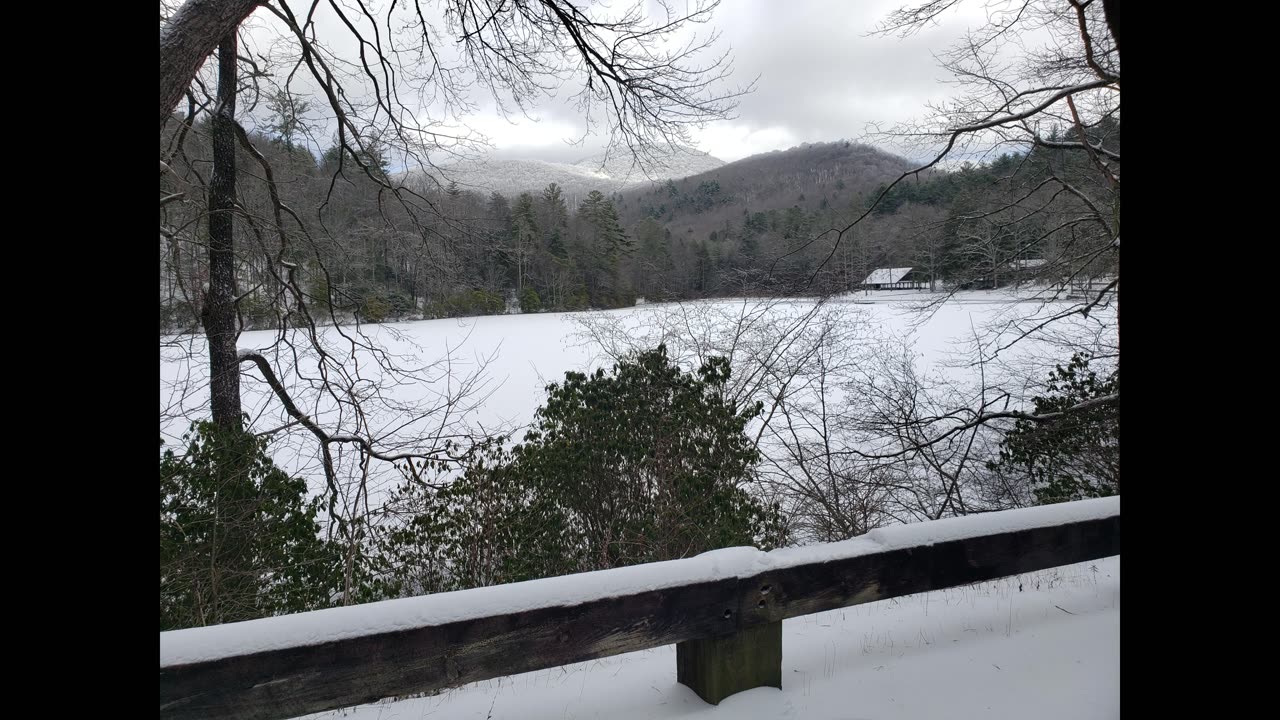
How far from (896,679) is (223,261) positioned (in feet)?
23.0

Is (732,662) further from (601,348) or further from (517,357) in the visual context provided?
(517,357)

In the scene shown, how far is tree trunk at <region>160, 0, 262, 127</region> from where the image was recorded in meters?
2.82

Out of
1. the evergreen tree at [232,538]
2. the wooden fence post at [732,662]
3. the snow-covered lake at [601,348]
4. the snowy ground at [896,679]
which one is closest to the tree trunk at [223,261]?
the snow-covered lake at [601,348]

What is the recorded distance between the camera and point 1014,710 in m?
2.10

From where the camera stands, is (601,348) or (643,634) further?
(601,348)

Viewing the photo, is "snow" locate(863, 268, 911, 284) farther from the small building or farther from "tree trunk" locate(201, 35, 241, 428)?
"tree trunk" locate(201, 35, 241, 428)

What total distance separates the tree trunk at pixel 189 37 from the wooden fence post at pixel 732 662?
300 cm

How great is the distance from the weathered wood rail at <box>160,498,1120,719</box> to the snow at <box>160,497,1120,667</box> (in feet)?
0.04

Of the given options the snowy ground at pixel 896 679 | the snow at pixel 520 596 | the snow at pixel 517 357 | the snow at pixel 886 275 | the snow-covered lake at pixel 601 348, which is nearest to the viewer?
the snow at pixel 520 596

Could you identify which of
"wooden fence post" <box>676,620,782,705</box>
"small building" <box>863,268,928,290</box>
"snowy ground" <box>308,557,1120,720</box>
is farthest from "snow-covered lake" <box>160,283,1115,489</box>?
"wooden fence post" <box>676,620,782,705</box>

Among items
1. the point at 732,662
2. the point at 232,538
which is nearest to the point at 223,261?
the point at 232,538

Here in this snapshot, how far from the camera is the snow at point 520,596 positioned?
66.7 inches

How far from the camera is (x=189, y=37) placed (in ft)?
9.48

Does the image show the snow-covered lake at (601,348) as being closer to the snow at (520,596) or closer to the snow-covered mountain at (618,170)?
the snow-covered mountain at (618,170)
